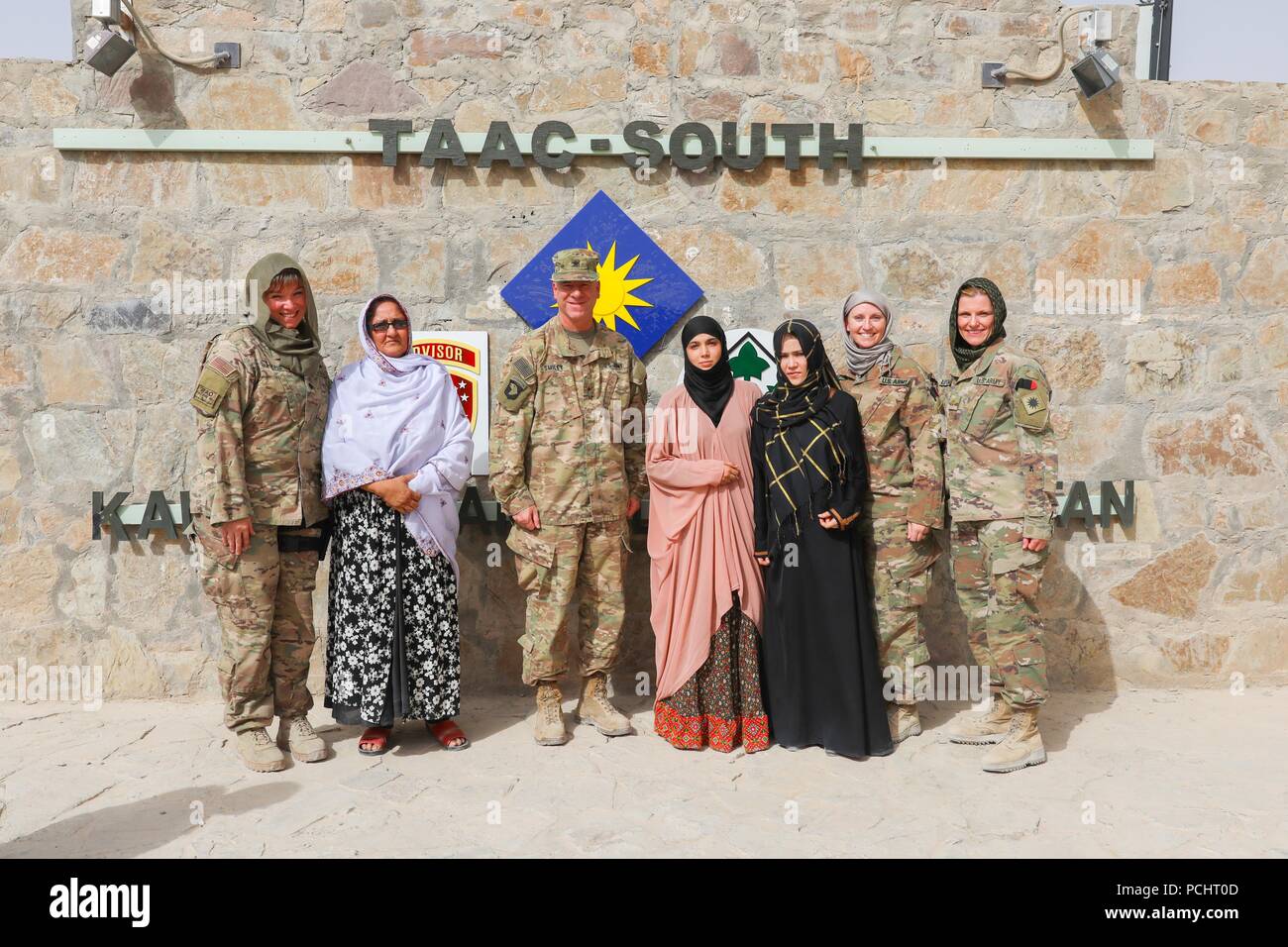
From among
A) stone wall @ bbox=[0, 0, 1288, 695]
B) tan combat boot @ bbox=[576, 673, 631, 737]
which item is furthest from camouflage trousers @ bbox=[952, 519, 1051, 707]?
tan combat boot @ bbox=[576, 673, 631, 737]

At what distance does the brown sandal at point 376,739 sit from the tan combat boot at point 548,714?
0.58 metres

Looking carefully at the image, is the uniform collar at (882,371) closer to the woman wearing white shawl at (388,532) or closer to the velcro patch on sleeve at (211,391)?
the woman wearing white shawl at (388,532)

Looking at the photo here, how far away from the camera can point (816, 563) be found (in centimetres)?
372

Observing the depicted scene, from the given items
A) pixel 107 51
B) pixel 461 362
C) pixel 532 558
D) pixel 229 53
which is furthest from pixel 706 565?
pixel 107 51

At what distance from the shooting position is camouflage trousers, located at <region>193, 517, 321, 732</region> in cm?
357

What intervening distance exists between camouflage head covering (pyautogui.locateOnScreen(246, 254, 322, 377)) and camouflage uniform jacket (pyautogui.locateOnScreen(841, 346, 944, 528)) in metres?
2.15

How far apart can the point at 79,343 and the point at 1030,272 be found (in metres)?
4.34

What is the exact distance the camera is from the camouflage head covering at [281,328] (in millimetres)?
3609

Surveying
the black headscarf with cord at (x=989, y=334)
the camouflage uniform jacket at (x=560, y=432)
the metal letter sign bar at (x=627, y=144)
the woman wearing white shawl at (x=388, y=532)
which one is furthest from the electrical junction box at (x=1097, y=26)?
the woman wearing white shawl at (x=388, y=532)

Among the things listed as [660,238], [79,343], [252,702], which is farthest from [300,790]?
[660,238]

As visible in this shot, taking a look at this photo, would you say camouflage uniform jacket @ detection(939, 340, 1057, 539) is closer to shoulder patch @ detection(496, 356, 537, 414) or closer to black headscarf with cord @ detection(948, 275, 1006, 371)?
black headscarf with cord @ detection(948, 275, 1006, 371)

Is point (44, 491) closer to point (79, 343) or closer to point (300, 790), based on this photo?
point (79, 343)

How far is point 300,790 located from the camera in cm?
341

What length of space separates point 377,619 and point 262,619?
414 mm
